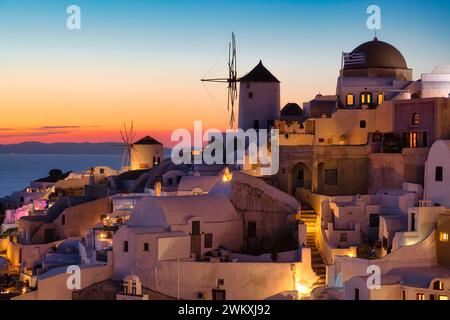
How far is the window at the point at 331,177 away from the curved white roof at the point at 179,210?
479cm

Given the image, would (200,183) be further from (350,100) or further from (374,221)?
(350,100)

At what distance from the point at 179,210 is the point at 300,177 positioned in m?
6.74

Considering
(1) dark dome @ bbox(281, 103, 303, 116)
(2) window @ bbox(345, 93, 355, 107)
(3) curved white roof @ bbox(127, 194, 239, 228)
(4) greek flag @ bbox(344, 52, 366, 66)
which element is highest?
(4) greek flag @ bbox(344, 52, 366, 66)

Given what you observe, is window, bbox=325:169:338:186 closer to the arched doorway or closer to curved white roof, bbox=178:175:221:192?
the arched doorway

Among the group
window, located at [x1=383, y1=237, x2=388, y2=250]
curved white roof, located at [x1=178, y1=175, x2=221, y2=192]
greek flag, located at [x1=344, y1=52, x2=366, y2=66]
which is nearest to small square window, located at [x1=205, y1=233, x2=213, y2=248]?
curved white roof, located at [x1=178, y1=175, x2=221, y2=192]

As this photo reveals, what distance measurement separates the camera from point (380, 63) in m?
40.5

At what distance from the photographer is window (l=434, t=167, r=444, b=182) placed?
2988 centimetres

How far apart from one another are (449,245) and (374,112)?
10966 mm

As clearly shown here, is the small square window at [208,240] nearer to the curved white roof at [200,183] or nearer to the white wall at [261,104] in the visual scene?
the curved white roof at [200,183]

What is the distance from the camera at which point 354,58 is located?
40.9m

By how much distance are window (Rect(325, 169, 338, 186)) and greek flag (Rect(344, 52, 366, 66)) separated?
7627 mm

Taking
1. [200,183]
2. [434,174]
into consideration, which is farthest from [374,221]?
[200,183]

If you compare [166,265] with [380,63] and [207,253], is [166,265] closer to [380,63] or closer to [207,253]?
[207,253]
